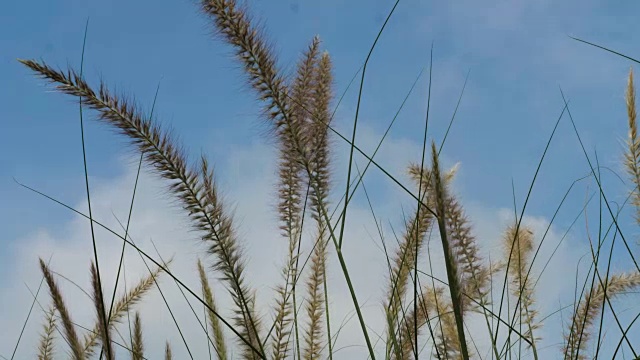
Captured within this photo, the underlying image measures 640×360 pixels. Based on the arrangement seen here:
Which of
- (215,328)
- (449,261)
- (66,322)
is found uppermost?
(215,328)

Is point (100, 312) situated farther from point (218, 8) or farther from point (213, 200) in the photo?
point (218, 8)

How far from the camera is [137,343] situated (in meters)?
2.06

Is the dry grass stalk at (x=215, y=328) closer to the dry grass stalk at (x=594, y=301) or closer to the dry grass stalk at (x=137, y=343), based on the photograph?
the dry grass stalk at (x=137, y=343)

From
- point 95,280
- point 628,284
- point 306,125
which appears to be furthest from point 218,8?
point 628,284

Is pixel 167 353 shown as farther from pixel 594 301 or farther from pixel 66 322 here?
pixel 594 301

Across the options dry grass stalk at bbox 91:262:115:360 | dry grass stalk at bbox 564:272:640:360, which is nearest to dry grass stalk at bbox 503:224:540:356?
dry grass stalk at bbox 564:272:640:360

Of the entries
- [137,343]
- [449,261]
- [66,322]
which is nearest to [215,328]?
[137,343]

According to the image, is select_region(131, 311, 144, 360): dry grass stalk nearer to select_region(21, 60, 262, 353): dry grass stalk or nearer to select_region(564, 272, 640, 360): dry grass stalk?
select_region(21, 60, 262, 353): dry grass stalk

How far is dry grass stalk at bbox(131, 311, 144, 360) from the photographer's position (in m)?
2.04

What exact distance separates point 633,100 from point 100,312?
79.2 inches

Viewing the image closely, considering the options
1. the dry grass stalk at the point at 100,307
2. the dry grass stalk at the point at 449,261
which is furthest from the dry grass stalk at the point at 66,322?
the dry grass stalk at the point at 449,261

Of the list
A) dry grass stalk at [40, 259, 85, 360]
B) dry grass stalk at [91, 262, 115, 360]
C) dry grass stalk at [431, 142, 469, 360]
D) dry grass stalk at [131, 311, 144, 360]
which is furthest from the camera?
dry grass stalk at [131, 311, 144, 360]

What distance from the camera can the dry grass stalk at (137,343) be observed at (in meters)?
2.04

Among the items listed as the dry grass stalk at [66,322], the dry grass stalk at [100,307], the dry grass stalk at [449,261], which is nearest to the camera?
the dry grass stalk at [449,261]
